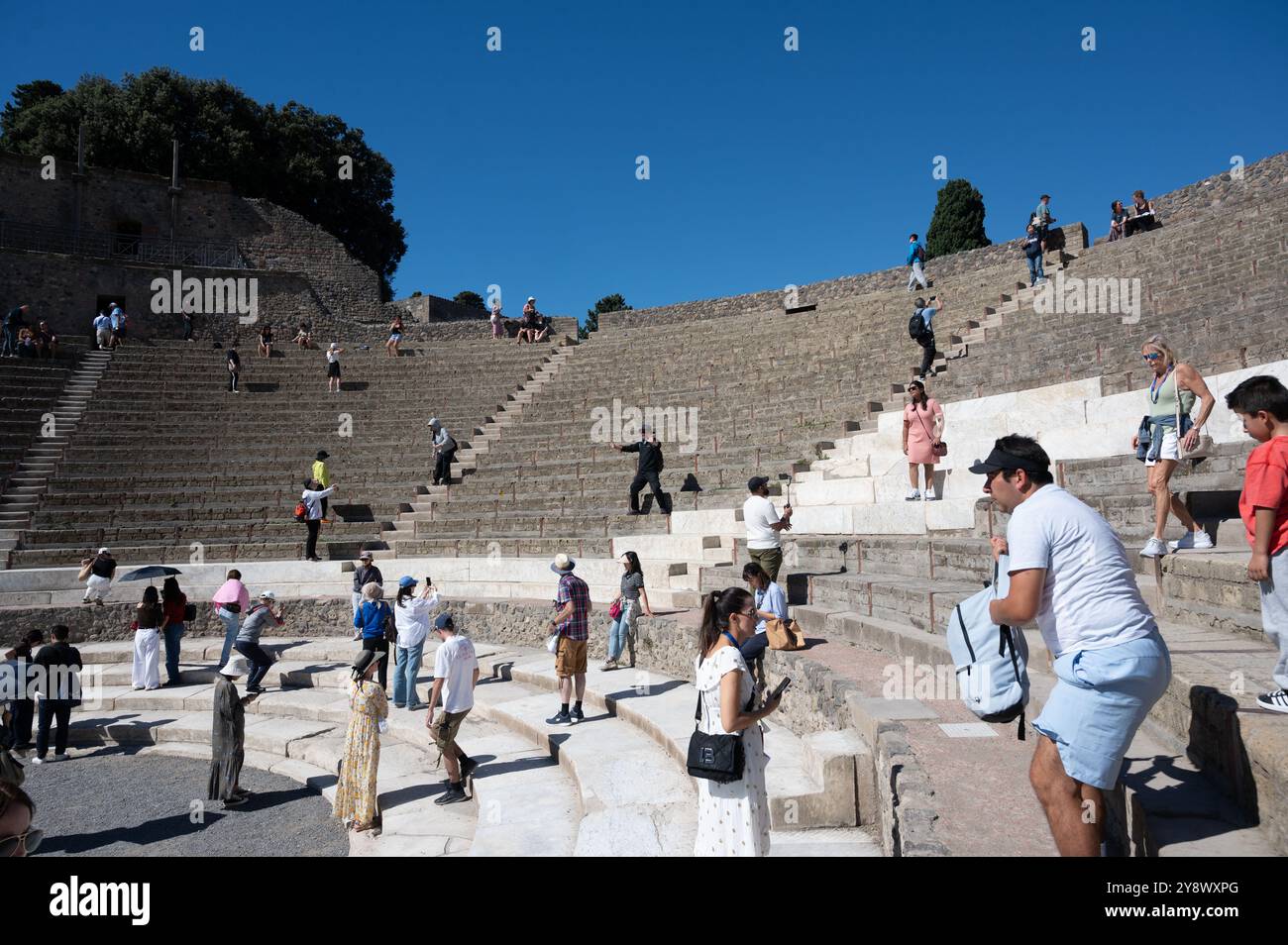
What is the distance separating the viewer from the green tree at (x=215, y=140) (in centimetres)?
3422

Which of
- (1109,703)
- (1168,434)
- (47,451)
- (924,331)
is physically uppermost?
(924,331)

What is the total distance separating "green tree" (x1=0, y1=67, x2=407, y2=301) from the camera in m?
34.2

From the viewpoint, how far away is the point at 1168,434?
5.50 m

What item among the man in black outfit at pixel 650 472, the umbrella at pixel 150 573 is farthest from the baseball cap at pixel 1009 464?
the umbrella at pixel 150 573

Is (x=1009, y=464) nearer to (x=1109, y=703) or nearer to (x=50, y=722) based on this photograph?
(x=1109, y=703)

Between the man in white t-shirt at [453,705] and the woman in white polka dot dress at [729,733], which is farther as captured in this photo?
the man in white t-shirt at [453,705]

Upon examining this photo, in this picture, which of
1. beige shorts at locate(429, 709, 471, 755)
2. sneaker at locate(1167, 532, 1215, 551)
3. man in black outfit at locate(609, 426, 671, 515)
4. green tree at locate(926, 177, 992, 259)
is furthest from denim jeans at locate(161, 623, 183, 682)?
green tree at locate(926, 177, 992, 259)

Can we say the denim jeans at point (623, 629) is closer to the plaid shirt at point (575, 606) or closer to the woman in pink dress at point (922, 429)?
the plaid shirt at point (575, 606)

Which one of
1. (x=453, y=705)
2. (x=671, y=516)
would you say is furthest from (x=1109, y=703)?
(x=671, y=516)

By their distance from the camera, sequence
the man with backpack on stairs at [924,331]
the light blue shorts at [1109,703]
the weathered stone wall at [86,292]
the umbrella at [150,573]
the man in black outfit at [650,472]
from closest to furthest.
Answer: the light blue shorts at [1109,703] < the umbrella at [150,573] < the man in black outfit at [650,472] < the man with backpack on stairs at [924,331] < the weathered stone wall at [86,292]

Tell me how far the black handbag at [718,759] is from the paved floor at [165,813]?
14.5 ft

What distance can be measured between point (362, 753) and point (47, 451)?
1456cm

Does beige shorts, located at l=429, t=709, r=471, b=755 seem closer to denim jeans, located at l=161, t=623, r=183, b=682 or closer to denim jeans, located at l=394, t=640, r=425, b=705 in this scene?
denim jeans, located at l=394, t=640, r=425, b=705
